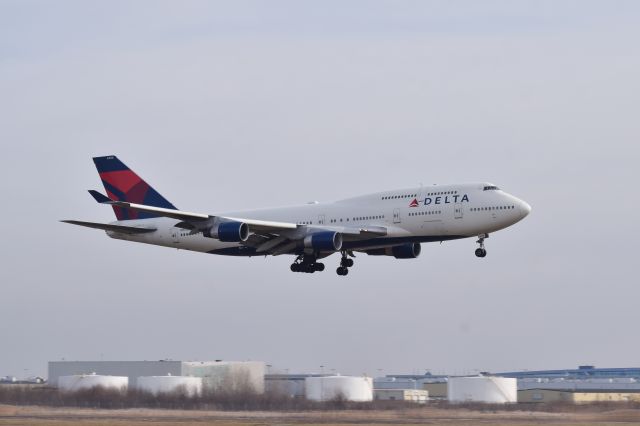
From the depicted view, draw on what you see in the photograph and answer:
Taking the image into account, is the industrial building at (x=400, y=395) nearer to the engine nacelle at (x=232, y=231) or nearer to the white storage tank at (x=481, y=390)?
the white storage tank at (x=481, y=390)

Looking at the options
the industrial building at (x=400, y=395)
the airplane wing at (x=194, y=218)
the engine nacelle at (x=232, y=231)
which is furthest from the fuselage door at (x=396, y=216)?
the industrial building at (x=400, y=395)

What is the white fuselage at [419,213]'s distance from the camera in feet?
207

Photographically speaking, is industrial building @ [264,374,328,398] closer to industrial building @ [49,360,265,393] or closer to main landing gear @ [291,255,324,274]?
industrial building @ [49,360,265,393]

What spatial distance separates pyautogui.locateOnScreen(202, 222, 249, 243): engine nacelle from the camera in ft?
213

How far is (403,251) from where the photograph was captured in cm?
7075

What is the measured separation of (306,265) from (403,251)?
6357mm

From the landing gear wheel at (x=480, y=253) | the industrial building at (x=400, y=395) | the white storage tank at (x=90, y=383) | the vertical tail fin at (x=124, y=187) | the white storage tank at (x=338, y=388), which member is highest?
the vertical tail fin at (x=124, y=187)

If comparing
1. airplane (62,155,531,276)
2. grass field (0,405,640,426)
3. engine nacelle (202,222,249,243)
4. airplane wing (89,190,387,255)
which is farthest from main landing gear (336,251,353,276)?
grass field (0,405,640,426)

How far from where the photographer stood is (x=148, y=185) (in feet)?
258

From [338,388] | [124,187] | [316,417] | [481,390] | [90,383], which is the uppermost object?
[124,187]

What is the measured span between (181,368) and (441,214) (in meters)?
28.1

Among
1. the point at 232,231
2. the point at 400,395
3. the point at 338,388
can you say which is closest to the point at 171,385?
the point at 338,388

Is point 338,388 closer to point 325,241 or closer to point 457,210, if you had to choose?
point 325,241

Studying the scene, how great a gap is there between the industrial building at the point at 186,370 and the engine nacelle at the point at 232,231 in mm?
8556
